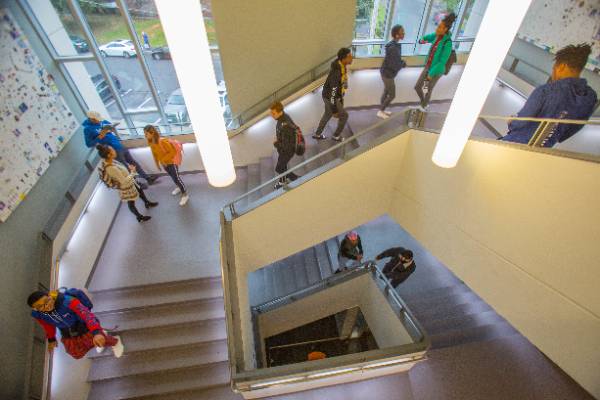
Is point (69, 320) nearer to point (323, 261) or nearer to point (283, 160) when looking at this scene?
point (283, 160)

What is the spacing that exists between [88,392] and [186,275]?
2047 mm

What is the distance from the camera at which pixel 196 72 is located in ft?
4.48

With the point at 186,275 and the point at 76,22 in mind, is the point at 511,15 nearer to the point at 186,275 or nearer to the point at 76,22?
the point at 186,275

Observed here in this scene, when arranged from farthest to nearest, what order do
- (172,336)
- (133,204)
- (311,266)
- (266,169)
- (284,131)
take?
1. (311,266)
2. (266,169)
3. (133,204)
4. (172,336)
5. (284,131)

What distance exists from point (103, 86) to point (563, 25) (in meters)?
8.53

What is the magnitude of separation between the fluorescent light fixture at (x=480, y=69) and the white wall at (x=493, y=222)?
147cm

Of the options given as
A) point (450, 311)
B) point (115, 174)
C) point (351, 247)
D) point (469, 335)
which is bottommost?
point (450, 311)

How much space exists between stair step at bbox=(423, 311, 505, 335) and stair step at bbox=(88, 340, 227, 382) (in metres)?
3.59

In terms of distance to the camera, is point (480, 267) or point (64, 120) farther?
point (64, 120)

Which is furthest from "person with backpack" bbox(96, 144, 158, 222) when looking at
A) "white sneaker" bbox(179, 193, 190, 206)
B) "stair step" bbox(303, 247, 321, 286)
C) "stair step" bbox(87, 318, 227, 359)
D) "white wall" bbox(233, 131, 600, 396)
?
"stair step" bbox(303, 247, 321, 286)

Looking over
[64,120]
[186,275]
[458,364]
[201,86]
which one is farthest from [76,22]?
[458,364]

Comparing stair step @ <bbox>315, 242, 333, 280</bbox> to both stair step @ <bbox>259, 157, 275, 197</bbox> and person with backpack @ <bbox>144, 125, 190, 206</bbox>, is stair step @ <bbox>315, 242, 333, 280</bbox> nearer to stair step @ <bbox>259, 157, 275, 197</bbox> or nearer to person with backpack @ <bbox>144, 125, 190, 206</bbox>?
stair step @ <bbox>259, 157, 275, 197</bbox>

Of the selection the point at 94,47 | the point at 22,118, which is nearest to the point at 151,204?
the point at 22,118

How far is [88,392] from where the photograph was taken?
14.5 feet
